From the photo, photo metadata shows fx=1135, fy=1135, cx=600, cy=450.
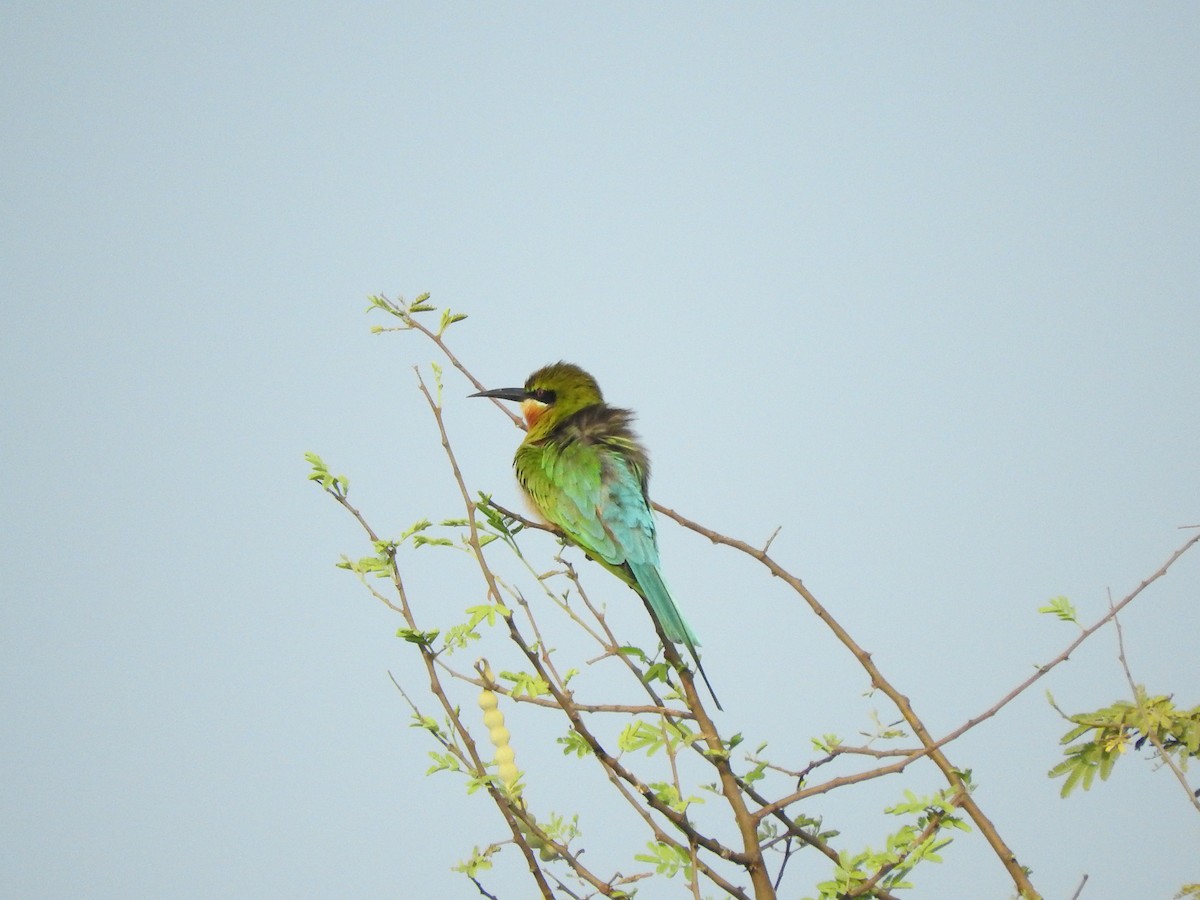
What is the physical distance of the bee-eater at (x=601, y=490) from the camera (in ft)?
9.69

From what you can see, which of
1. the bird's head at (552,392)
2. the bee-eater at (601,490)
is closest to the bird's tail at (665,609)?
the bee-eater at (601,490)

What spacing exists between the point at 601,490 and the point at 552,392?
35.1 inches

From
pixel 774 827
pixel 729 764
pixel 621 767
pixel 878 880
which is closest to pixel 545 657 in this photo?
pixel 621 767

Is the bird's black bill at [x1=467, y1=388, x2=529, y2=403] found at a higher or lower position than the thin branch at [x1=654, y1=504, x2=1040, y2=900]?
higher

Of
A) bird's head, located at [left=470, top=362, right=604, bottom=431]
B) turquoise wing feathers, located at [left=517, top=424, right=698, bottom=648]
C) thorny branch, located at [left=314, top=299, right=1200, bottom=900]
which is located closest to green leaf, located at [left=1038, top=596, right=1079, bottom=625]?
thorny branch, located at [left=314, top=299, right=1200, bottom=900]

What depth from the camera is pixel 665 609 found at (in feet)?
8.89

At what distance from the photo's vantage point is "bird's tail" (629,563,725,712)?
2.49 m

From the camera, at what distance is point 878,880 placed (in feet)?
5.96

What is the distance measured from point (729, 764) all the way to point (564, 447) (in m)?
1.56

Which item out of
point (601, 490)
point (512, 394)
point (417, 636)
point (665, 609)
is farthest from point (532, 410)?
point (417, 636)

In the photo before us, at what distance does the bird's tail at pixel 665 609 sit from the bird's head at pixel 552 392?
1065 mm

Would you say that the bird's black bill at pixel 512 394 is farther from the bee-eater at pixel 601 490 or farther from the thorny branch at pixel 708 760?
the thorny branch at pixel 708 760

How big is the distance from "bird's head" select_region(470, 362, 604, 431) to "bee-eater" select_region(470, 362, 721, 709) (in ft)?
0.32

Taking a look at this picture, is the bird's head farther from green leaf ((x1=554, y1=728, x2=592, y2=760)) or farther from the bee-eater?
green leaf ((x1=554, y1=728, x2=592, y2=760))
